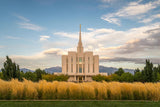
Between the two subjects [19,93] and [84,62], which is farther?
[84,62]

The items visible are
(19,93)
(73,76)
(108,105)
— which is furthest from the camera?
(73,76)

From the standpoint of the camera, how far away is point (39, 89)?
8.30 meters

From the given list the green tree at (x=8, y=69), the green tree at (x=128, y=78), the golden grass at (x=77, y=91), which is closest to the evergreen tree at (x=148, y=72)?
the green tree at (x=128, y=78)

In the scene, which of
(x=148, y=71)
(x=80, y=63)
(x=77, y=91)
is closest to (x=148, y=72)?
(x=148, y=71)

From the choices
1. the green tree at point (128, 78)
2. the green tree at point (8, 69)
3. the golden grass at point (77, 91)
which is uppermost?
the green tree at point (8, 69)

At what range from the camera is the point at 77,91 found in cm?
832

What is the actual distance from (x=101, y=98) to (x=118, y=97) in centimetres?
85

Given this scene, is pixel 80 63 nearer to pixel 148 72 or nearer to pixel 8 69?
pixel 148 72

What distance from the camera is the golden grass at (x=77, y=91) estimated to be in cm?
807

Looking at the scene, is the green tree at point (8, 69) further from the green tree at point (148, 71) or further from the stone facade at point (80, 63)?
the stone facade at point (80, 63)

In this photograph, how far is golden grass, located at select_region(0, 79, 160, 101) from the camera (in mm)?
8070

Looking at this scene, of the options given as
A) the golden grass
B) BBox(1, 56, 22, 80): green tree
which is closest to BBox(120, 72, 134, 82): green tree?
BBox(1, 56, 22, 80): green tree

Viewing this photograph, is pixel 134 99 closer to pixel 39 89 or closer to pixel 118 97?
pixel 118 97

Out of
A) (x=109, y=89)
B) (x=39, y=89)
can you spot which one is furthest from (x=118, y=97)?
(x=39, y=89)
